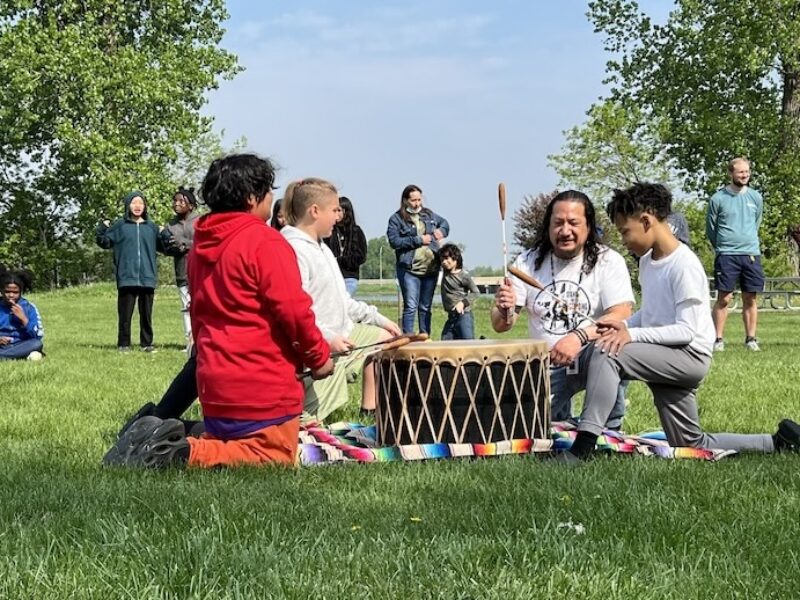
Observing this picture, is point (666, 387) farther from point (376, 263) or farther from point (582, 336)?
point (376, 263)

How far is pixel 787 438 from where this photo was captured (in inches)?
177

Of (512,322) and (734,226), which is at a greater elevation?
(734,226)

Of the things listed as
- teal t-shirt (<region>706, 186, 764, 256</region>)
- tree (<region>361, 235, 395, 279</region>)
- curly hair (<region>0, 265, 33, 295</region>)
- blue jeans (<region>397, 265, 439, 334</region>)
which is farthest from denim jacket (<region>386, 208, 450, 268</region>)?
tree (<region>361, 235, 395, 279</region>)

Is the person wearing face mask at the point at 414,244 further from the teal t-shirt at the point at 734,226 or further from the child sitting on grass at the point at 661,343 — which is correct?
the child sitting on grass at the point at 661,343

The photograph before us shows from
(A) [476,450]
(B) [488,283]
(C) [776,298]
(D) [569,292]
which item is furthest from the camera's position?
(C) [776,298]

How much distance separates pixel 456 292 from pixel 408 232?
3.23 feet

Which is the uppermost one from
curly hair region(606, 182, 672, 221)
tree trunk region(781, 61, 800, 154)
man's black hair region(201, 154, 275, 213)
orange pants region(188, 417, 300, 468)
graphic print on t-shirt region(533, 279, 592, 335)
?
tree trunk region(781, 61, 800, 154)

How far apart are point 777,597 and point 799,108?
2809cm

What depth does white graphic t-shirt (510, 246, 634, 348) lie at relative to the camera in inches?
201

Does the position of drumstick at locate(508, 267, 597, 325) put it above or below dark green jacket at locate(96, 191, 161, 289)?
below

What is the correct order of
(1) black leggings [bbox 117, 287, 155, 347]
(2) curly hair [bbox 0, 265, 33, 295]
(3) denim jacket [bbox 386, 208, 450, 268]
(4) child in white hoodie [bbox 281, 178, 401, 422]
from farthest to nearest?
1. (1) black leggings [bbox 117, 287, 155, 347]
2. (3) denim jacket [bbox 386, 208, 450, 268]
3. (2) curly hair [bbox 0, 265, 33, 295]
4. (4) child in white hoodie [bbox 281, 178, 401, 422]

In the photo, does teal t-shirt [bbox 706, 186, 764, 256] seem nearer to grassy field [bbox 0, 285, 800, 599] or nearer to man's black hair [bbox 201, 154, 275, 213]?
grassy field [bbox 0, 285, 800, 599]

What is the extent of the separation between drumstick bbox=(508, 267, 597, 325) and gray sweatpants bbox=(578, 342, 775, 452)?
14.1 inches

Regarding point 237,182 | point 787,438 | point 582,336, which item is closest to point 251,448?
point 237,182
